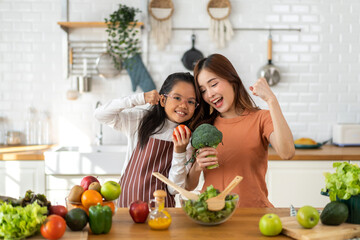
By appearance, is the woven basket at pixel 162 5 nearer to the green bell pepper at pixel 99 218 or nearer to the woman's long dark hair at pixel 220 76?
the woman's long dark hair at pixel 220 76

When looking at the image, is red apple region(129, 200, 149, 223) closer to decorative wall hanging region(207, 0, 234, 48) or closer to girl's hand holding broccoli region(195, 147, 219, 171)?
girl's hand holding broccoli region(195, 147, 219, 171)

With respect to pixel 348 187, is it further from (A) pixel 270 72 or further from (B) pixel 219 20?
(B) pixel 219 20

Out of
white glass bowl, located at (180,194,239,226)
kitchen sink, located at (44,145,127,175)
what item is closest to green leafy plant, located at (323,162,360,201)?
white glass bowl, located at (180,194,239,226)

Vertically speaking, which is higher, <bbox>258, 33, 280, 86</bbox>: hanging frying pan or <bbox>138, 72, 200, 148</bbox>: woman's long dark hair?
<bbox>258, 33, 280, 86</bbox>: hanging frying pan

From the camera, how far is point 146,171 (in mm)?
2119

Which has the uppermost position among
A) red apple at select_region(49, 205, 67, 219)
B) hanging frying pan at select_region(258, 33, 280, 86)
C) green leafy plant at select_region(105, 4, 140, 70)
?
green leafy plant at select_region(105, 4, 140, 70)

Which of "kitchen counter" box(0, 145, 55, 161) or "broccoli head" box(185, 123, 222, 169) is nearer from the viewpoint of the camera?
"broccoli head" box(185, 123, 222, 169)

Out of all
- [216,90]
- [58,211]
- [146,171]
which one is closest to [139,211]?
[58,211]

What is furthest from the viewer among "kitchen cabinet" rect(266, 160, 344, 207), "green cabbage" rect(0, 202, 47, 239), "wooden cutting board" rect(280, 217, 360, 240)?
"kitchen cabinet" rect(266, 160, 344, 207)

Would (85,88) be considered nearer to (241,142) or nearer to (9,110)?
(9,110)

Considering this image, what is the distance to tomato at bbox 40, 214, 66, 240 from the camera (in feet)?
4.37

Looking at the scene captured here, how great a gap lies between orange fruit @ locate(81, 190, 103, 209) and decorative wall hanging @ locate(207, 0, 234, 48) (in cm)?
273

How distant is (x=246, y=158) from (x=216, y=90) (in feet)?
1.24

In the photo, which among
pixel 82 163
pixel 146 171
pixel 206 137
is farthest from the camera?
pixel 82 163
